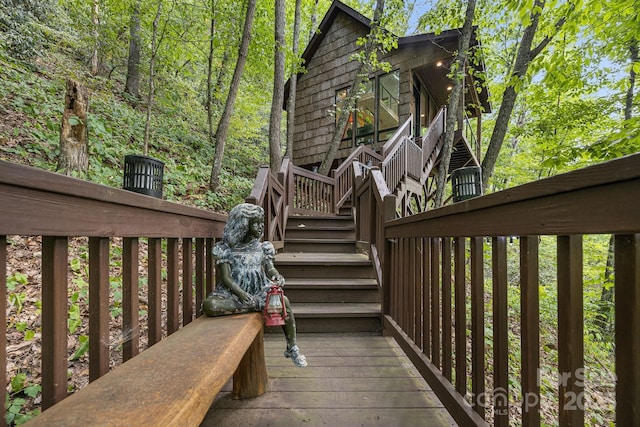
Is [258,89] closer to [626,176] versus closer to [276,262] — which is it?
[276,262]

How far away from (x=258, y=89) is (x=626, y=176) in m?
11.8

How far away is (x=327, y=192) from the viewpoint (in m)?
6.41

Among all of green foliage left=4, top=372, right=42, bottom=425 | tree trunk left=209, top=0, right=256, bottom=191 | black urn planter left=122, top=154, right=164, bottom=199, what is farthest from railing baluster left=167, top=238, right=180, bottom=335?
tree trunk left=209, top=0, right=256, bottom=191

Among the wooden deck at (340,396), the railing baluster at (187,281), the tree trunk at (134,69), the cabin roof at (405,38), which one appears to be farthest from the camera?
the tree trunk at (134,69)

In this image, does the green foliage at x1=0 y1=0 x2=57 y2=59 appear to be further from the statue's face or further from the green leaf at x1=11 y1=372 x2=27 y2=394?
the statue's face

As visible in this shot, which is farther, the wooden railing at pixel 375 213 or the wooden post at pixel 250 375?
the wooden railing at pixel 375 213

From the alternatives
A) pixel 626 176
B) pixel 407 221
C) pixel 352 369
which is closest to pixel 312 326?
pixel 352 369

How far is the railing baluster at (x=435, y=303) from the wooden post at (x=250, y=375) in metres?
1.03

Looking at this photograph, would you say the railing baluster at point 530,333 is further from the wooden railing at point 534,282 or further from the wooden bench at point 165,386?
the wooden bench at point 165,386

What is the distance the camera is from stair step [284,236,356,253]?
4.31 metres

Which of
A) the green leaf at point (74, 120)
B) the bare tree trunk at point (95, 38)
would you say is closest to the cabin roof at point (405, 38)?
the bare tree trunk at point (95, 38)

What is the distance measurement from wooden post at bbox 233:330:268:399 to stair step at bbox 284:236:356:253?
2541 millimetres

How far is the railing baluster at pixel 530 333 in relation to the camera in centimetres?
96

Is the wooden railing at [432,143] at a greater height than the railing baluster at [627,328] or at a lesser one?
greater
